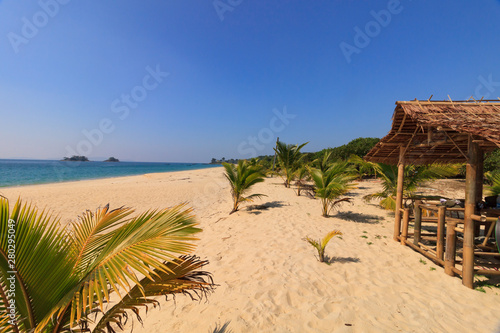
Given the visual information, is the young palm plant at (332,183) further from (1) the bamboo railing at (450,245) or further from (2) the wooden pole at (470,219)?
(2) the wooden pole at (470,219)

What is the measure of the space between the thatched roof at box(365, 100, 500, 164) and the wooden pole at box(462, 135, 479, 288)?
156 millimetres

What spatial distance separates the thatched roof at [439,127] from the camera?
11.5 ft

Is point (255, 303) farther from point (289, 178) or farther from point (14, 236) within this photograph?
point (289, 178)

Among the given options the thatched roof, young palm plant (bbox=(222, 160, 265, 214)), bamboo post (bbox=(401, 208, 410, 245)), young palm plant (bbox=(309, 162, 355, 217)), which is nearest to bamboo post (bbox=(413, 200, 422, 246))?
bamboo post (bbox=(401, 208, 410, 245))

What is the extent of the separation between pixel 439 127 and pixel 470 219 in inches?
62.7

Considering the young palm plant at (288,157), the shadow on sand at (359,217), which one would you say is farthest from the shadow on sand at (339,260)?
the young palm plant at (288,157)

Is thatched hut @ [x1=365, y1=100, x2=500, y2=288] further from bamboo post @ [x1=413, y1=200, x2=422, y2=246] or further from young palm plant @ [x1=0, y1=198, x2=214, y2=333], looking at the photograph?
young palm plant @ [x1=0, y1=198, x2=214, y2=333]

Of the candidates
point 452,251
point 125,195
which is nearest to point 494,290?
point 452,251

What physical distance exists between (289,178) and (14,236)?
1459 cm

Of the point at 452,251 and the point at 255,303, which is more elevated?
the point at 452,251

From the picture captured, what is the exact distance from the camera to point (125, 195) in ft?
39.9

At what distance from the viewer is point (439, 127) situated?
12.2 ft

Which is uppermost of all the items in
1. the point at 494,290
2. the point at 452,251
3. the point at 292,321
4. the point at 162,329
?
the point at 452,251

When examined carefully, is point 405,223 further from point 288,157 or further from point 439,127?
point 288,157
